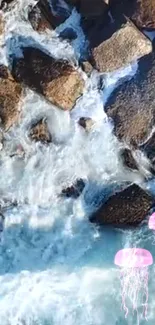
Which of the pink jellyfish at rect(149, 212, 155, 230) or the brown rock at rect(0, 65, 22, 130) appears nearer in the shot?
A: the brown rock at rect(0, 65, 22, 130)

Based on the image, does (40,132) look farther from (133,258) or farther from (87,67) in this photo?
(133,258)

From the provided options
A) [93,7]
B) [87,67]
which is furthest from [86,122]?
[93,7]

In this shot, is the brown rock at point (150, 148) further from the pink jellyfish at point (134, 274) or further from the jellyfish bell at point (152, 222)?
the pink jellyfish at point (134, 274)

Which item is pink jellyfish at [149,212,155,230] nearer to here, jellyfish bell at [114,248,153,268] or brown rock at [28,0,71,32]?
jellyfish bell at [114,248,153,268]

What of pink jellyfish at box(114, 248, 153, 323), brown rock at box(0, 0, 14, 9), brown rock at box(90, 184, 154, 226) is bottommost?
pink jellyfish at box(114, 248, 153, 323)

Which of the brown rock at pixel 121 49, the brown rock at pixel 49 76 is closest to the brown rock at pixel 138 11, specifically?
the brown rock at pixel 121 49

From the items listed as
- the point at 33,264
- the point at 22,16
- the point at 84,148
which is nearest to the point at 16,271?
the point at 33,264

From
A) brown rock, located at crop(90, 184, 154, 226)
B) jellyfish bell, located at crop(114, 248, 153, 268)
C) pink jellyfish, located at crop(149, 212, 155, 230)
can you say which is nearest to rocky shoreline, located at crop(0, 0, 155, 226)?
brown rock, located at crop(90, 184, 154, 226)
